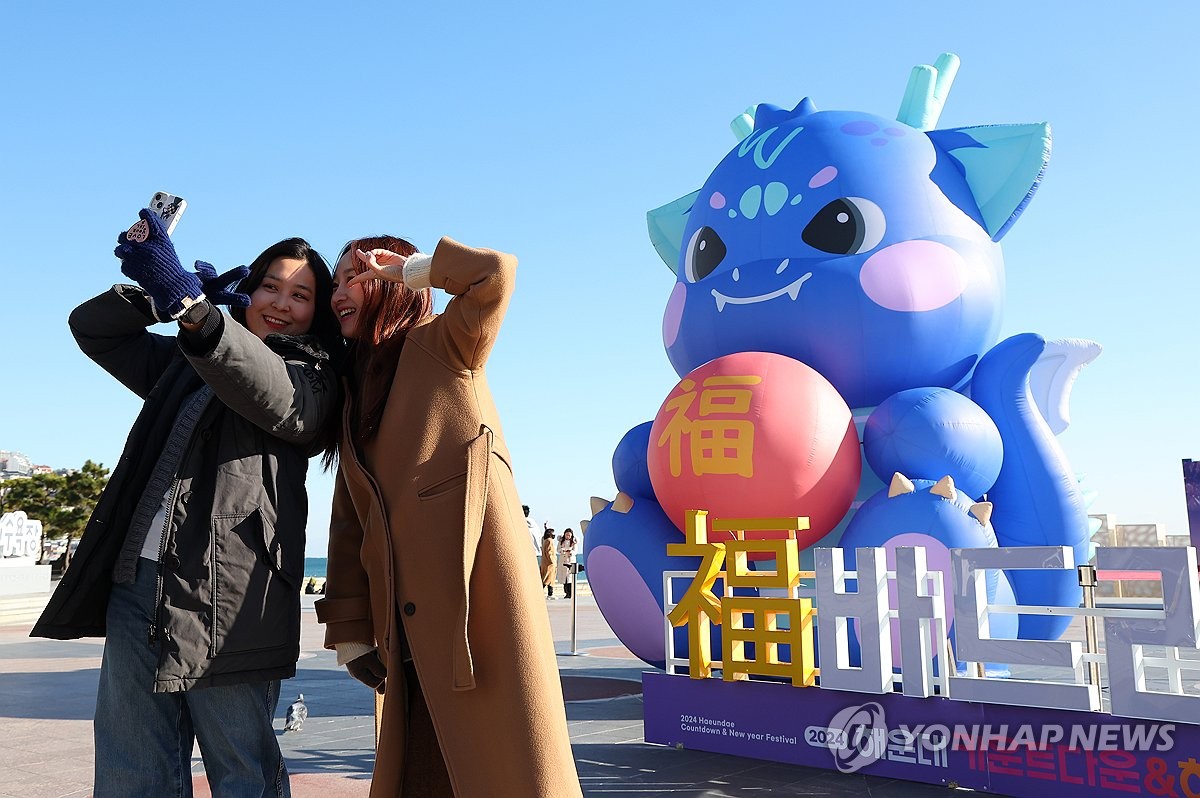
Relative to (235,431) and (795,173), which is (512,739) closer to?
(235,431)

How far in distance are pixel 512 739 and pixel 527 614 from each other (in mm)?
275

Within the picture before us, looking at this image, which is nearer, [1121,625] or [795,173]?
[1121,625]

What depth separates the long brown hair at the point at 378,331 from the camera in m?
2.40

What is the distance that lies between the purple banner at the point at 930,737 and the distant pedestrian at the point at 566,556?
15376 millimetres

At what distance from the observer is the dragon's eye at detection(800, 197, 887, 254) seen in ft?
21.7

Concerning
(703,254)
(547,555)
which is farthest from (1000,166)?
(547,555)

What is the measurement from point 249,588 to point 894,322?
201 inches

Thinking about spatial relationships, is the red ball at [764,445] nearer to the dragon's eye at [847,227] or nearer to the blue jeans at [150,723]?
the dragon's eye at [847,227]

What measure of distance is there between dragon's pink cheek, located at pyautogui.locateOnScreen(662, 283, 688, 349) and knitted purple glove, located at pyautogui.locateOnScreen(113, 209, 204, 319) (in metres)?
5.52

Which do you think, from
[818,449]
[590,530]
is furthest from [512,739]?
[590,530]

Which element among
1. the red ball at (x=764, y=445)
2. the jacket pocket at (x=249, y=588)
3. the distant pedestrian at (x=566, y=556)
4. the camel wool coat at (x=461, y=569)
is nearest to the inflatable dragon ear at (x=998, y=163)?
the red ball at (x=764, y=445)

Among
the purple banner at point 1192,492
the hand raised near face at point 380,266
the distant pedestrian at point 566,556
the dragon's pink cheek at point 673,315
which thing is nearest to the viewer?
the hand raised near face at point 380,266

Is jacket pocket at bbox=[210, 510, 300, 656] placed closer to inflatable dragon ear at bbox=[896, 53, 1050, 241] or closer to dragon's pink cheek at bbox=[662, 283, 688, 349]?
dragon's pink cheek at bbox=[662, 283, 688, 349]

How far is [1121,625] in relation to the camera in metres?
4.28
